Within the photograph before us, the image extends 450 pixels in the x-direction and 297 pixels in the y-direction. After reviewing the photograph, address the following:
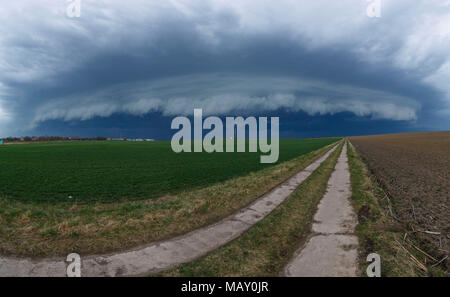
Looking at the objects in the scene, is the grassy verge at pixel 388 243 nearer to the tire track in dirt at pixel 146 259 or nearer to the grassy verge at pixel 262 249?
the grassy verge at pixel 262 249

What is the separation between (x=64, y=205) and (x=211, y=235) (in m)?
8.78

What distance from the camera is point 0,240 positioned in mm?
6629

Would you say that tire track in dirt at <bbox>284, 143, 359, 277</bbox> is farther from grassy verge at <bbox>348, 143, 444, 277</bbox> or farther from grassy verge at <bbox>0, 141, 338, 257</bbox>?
grassy verge at <bbox>0, 141, 338, 257</bbox>

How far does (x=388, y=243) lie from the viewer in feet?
21.5

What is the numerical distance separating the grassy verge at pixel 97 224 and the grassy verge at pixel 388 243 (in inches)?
207

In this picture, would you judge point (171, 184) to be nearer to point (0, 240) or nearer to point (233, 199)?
point (233, 199)

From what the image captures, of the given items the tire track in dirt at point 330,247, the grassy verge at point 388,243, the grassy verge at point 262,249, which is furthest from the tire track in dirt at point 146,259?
the grassy verge at point 388,243

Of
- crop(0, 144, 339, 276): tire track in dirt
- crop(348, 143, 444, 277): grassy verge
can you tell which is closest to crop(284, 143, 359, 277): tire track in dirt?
crop(348, 143, 444, 277): grassy verge

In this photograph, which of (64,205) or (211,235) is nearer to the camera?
(211,235)

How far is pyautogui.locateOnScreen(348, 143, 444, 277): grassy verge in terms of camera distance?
17.8 ft

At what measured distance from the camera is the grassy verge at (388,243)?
5422 millimetres
